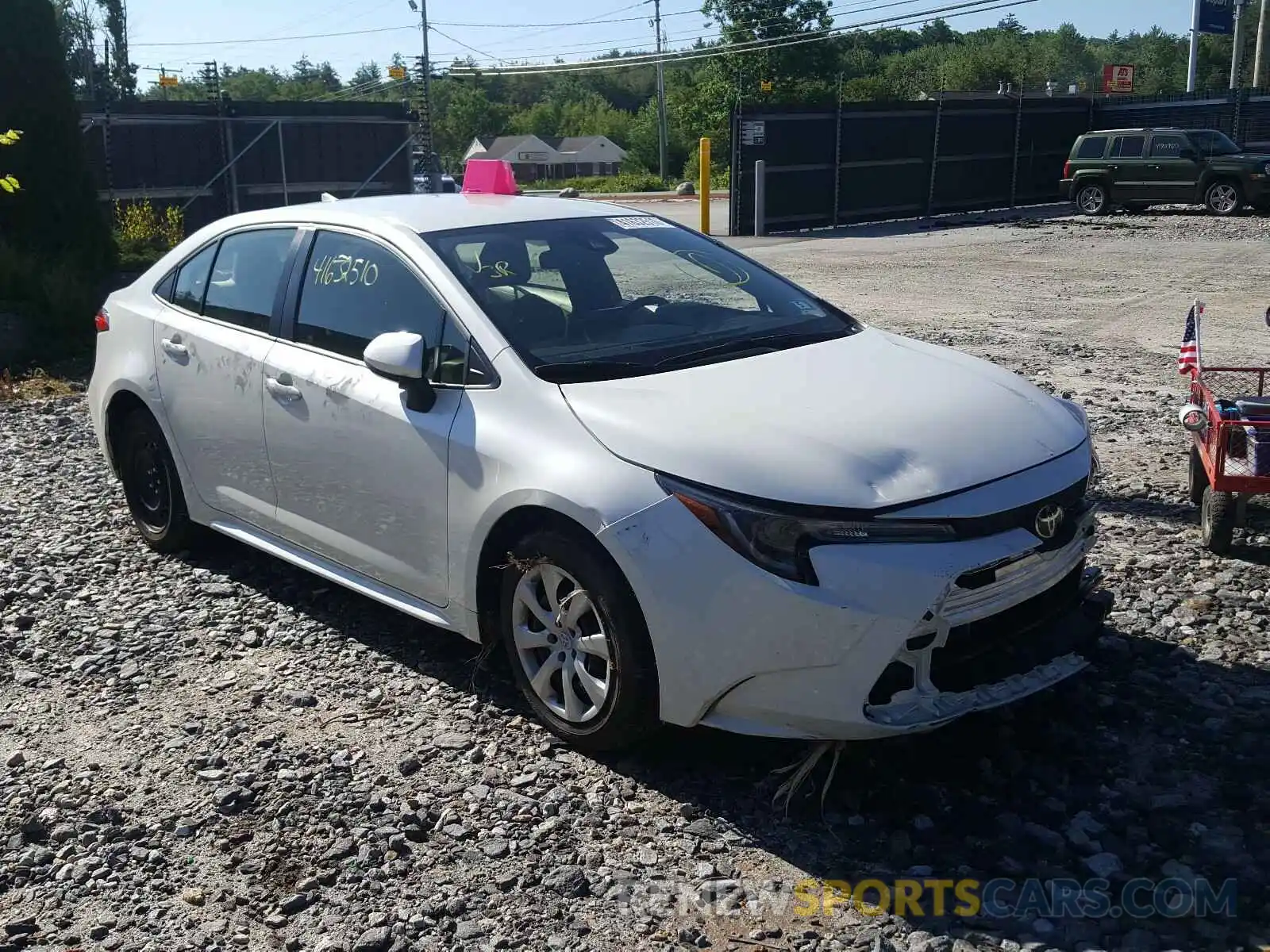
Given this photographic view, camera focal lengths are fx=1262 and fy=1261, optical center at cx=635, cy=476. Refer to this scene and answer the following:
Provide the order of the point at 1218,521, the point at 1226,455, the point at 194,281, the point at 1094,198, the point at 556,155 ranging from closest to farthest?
the point at 1226,455 < the point at 1218,521 < the point at 194,281 < the point at 1094,198 < the point at 556,155

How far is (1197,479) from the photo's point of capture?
6043mm

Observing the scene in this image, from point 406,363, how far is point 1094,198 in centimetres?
2506

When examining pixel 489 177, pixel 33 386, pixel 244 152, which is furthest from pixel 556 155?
pixel 489 177

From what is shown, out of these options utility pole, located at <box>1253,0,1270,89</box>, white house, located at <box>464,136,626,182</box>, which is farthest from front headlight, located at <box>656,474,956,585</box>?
white house, located at <box>464,136,626,182</box>

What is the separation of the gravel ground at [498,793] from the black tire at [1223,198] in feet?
68.9

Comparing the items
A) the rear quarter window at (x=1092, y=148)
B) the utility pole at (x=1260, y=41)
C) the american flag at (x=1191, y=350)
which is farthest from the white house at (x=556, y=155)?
the american flag at (x=1191, y=350)

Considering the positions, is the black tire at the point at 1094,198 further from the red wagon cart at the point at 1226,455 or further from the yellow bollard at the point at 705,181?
the red wagon cart at the point at 1226,455

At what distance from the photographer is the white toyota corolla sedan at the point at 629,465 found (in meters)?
3.47

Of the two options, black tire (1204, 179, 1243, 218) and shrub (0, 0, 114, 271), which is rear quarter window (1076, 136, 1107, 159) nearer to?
black tire (1204, 179, 1243, 218)

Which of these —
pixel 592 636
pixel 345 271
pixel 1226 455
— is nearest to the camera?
pixel 592 636

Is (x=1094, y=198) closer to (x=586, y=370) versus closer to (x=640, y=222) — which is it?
(x=640, y=222)

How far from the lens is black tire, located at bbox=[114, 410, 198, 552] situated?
5875mm

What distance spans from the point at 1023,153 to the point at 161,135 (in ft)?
64.3

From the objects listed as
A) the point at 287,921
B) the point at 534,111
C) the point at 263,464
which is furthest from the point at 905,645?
the point at 534,111
